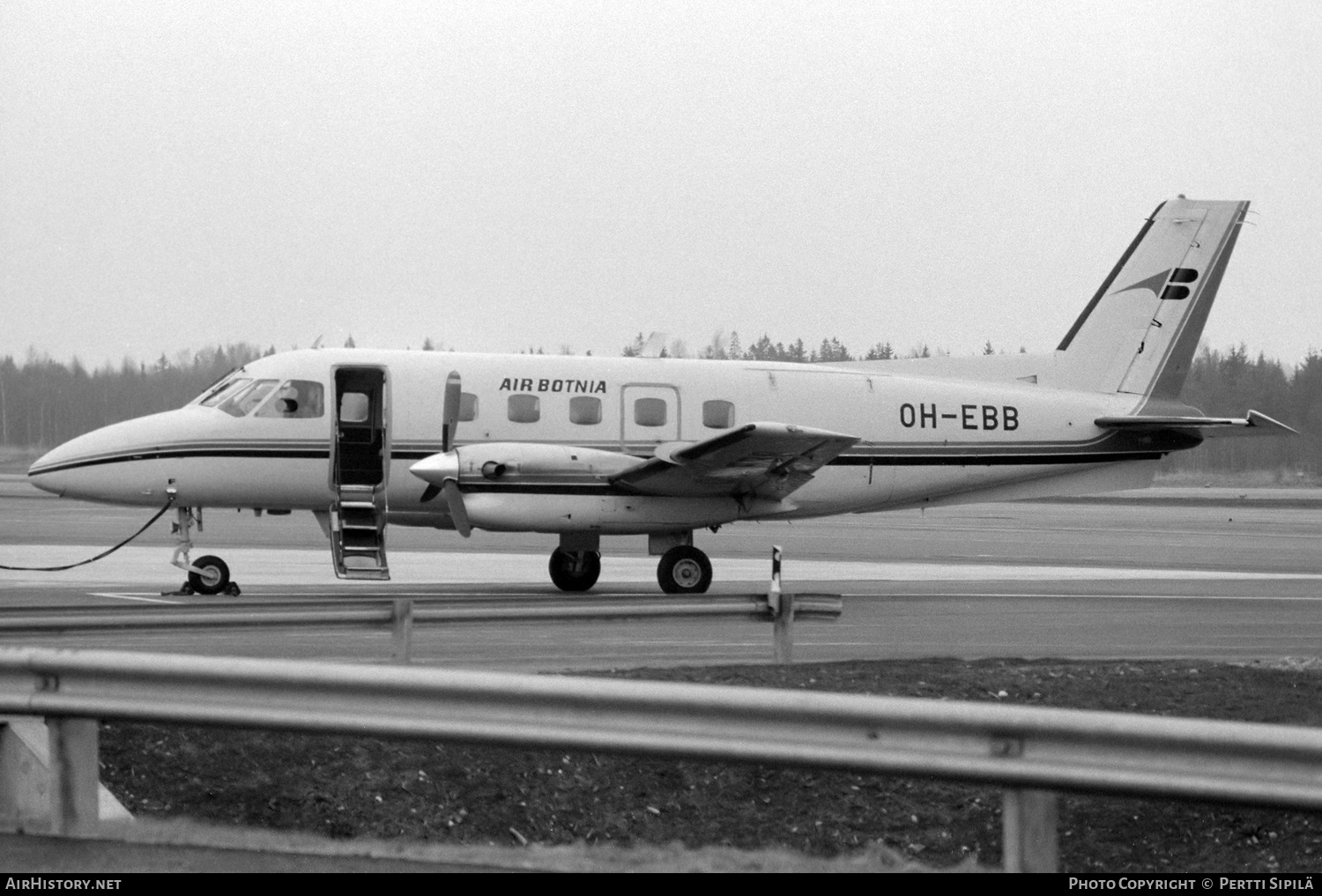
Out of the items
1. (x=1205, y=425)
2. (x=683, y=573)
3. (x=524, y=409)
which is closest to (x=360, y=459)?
(x=524, y=409)

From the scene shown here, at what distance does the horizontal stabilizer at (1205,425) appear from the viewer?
66.1 feet

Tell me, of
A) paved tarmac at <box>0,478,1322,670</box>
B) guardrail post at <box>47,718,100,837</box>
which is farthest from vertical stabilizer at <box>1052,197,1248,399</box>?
guardrail post at <box>47,718,100,837</box>

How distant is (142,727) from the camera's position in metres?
9.22

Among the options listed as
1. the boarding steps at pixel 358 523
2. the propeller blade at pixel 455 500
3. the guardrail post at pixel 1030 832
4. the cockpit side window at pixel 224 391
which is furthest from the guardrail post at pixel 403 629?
the cockpit side window at pixel 224 391

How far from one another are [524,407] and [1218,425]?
9.67 meters

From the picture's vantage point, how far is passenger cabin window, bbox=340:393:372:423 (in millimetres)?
18906

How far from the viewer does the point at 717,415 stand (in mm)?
20000

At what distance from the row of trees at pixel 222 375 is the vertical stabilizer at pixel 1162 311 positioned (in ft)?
18.2

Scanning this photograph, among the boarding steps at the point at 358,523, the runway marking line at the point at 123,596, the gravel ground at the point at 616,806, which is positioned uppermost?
the boarding steps at the point at 358,523

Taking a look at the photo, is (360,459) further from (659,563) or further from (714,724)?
(714,724)

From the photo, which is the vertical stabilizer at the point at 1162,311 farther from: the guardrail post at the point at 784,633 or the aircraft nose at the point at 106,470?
the aircraft nose at the point at 106,470

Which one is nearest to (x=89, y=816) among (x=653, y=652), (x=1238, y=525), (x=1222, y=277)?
(x=653, y=652)

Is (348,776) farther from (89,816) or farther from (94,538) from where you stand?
(94,538)
